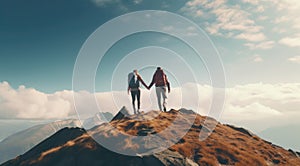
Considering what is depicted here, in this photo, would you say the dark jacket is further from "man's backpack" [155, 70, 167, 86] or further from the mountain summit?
the mountain summit

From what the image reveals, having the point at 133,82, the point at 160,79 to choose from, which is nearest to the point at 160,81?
the point at 160,79

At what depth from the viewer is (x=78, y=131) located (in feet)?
109

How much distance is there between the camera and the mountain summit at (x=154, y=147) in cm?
2414

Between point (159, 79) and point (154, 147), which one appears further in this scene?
point (159, 79)

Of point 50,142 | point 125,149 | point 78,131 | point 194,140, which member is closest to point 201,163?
point 194,140

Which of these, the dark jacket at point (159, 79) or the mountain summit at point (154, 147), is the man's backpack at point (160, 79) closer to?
the dark jacket at point (159, 79)

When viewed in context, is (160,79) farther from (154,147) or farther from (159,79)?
(154,147)

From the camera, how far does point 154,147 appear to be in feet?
82.1

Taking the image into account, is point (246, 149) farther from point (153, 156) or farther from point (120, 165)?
point (120, 165)

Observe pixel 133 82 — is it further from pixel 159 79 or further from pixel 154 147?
pixel 154 147

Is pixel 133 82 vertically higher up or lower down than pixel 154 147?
higher up

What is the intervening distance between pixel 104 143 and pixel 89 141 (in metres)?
2.23

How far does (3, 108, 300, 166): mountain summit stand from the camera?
24.1 metres

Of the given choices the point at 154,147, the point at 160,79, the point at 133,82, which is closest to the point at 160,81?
the point at 160,79
